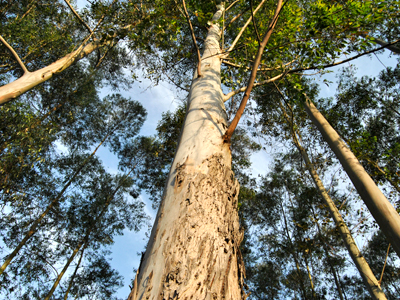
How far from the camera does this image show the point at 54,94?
8297mm

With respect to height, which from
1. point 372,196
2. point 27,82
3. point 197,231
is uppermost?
point 27,82

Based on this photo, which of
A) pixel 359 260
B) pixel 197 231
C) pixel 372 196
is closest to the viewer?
pixel 197 231

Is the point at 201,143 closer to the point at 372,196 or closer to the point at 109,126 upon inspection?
the point at 372,196

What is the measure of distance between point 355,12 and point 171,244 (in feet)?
10.4

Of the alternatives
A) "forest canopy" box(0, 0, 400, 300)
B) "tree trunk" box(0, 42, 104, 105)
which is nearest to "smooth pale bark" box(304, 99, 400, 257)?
"forest canopy" box(0, 0, 400, 300)

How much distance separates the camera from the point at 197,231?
82cm

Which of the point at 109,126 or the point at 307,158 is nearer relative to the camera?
the point at 307,158

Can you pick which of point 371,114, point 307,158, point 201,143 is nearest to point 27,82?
point 201,143

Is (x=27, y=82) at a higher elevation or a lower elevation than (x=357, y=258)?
higher

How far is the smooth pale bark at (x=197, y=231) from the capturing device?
2.27 ft

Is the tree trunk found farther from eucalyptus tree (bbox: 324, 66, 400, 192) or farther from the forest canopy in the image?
eucalyptus tree (bbox: 324, 66, 400, 192)

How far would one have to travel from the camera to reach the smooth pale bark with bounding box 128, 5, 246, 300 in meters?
0.69

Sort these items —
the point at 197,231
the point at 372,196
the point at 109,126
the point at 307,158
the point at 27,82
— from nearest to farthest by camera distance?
the point at 197,231, the point at 372,196, the point at 27,82, the point at 307,158, the point at 109,126

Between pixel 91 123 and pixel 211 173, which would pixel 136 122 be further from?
pixel 211 173
